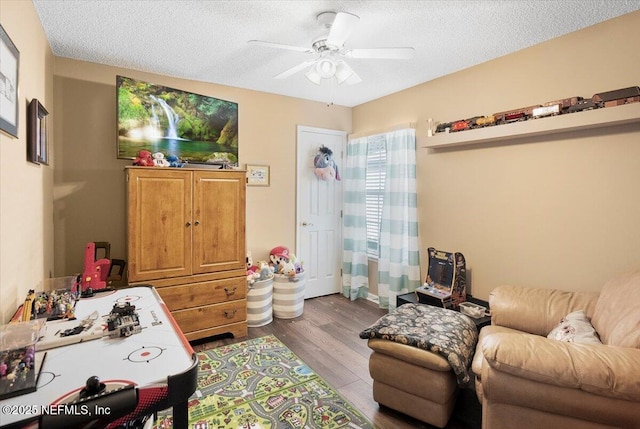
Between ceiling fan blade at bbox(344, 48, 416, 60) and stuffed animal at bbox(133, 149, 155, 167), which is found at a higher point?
ceiling fan blade at bbox(344, 48, 416, 60)

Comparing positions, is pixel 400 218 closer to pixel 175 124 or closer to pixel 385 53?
pixel 385 53

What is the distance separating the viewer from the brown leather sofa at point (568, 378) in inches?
52.7

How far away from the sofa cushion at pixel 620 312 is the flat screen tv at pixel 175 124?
320 centimetres

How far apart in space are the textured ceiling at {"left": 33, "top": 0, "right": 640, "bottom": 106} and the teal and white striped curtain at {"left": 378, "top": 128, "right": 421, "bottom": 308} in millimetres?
803

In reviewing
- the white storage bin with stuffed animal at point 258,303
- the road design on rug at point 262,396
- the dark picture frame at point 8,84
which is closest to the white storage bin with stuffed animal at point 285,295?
the white storage bin with stuffed animal at point 258,303

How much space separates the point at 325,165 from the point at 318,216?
26.5 inches

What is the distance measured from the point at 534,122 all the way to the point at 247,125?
2.79 m

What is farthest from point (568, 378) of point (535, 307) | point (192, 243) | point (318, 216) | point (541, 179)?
point (318, 216)

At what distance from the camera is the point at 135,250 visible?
2707 mm

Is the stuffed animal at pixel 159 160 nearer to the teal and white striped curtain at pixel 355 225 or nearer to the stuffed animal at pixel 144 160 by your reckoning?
the stuffed animal at pixel 144 160

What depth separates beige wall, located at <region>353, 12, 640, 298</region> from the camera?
2.20 meters

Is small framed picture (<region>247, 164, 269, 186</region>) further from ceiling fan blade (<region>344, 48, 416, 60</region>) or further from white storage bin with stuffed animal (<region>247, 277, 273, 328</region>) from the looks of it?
ceiling fan blade (<region>344, 48, 416, 60</region>)

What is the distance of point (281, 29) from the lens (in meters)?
2.37

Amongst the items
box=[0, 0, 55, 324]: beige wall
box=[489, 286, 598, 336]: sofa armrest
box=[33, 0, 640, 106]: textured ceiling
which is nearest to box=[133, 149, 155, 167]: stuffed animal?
box=[0, 0, 55, 324]: beige wall
